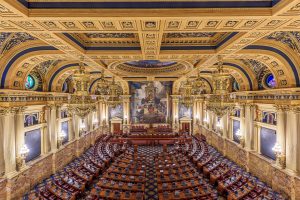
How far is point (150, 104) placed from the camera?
27.9m

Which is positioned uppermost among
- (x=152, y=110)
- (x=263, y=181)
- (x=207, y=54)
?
(x=207, y=54)

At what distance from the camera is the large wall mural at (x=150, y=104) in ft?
91.6

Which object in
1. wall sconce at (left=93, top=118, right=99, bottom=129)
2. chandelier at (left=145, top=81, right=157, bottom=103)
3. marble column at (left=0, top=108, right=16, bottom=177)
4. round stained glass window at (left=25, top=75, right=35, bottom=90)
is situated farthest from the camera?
chandelier at (left=145, top=81, right=157, bottom=103)

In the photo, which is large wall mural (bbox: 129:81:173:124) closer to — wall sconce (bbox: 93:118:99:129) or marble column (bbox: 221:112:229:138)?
wall sconce (bbox: 93:118:99:129)

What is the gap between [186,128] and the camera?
28594 millimetres

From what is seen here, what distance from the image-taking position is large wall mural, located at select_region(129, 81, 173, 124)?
27.9 meters

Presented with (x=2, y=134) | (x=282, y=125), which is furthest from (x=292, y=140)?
(x=2, y=134)

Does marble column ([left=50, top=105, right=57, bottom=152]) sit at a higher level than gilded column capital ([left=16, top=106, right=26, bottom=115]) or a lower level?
lower

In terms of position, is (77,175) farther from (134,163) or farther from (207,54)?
(207,54)

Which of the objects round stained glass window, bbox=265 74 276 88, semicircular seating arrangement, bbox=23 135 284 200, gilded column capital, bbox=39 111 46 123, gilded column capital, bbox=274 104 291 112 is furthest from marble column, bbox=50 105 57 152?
round stained glass window, bbox=265 74 276 88

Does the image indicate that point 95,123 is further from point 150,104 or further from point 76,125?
point 150,104

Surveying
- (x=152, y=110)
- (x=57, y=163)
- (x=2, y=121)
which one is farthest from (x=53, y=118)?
(x=152, y=110)

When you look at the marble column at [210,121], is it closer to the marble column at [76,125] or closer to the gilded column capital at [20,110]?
the marble column at [76,125]

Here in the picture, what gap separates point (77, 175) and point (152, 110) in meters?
16.8
